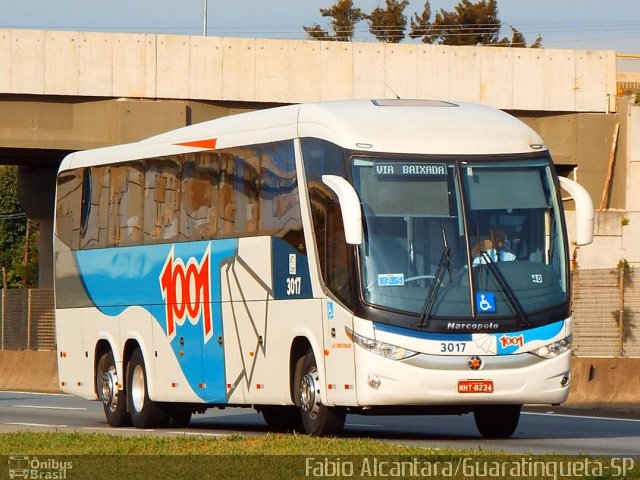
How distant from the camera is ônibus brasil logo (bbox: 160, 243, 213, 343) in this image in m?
20.1

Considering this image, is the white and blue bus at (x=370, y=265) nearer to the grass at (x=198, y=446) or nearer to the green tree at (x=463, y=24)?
the grass at (x=198, y=446)

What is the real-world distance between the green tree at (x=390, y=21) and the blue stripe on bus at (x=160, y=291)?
2544 inches

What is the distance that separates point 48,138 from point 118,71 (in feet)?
7.51

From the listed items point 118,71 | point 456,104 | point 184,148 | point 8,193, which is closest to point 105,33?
point 118,71

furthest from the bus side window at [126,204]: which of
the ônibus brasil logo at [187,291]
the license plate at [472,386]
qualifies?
the license plate at [472,386]

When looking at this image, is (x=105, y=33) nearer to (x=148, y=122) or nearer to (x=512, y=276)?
(x=148, y=122)

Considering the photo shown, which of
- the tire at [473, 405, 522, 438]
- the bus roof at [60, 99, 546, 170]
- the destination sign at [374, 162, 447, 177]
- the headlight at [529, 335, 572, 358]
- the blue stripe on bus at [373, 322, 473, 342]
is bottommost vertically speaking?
the tire at [473, 405, 522, 438]

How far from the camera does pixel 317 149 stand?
1762cm

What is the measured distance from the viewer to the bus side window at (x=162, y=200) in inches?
826

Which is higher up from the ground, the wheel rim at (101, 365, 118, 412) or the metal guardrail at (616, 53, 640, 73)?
the metal guardrail at (616, 53, 640, 73)

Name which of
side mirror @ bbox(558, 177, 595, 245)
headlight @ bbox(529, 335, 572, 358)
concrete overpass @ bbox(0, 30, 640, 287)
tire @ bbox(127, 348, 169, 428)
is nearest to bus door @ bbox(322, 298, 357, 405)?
headlight @ bbox(529, 335, 572, 358)

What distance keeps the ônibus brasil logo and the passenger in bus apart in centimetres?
439

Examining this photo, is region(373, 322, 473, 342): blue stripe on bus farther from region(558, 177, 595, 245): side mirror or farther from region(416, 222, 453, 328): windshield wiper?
region(558, 177, 595, 245): side mirror

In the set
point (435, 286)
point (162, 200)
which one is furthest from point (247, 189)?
point (435, 286)
